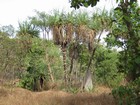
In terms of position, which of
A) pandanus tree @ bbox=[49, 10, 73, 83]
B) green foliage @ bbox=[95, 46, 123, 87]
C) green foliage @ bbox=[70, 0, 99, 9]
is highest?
pandanus tree @ bbox=[49, 10, 73, 83]

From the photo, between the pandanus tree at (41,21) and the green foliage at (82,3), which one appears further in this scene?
the pandanus tree at (41,21)

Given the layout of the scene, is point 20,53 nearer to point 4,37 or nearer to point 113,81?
point 4,37

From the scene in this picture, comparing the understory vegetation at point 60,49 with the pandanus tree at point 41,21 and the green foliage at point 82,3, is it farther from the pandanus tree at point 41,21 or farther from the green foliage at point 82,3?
the green foliage at point 82,3

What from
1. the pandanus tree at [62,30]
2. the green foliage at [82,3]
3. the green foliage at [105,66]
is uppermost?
the pandanus tree at [62,30]

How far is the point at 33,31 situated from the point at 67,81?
6.77 meters

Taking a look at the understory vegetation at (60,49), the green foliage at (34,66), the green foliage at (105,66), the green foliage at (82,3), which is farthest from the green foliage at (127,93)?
the green foliage at (105,66)

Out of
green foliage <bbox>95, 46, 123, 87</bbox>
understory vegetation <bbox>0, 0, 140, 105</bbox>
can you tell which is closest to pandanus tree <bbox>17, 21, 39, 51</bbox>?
understory vegetation <bbox>0, 0, 140, 105</bbox>

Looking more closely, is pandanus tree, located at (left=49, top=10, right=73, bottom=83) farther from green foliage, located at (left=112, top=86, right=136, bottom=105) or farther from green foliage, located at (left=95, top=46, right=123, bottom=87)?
green foliage, located at (left=112, top=86, right=136, bottom=105)

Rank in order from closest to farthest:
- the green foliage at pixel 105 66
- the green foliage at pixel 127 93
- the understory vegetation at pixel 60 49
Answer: the green foliage at pixel 127 93 → the understory vegetation at pixel 60 49 → the green foliage at pixel 105 66

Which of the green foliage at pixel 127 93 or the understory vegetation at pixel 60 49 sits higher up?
the understory vegetation at pixel 60 49

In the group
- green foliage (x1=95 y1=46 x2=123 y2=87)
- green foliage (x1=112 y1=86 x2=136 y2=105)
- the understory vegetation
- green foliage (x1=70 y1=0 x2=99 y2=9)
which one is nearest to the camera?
green foliage (x1=70 y1=0 x2=99 y2=9)

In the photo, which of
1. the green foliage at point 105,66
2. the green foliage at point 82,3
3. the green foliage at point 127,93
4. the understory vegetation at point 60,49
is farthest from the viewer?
the green foliage at point 105,66

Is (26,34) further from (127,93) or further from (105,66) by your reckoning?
(127,93)

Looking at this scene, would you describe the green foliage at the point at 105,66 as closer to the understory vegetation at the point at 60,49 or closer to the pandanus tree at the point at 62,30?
the understory vegetation at the point at 60,49
